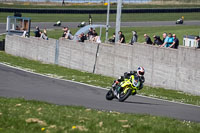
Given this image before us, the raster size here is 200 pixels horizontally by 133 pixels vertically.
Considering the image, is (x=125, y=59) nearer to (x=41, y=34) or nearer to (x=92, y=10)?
(x=41, y=34)

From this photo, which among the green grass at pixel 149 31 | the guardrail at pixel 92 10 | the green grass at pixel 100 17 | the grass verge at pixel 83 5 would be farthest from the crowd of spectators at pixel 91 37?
the guardrail at pixel 92 10

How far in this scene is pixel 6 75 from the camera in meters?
23.2

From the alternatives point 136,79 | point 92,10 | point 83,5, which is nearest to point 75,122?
point 136,79

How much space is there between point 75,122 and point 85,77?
549 inches

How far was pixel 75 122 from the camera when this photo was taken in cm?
1016

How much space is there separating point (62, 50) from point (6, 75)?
630cm

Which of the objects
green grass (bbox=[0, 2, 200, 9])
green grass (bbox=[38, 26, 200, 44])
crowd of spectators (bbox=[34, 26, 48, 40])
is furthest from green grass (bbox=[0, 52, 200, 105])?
green grass (bbox=[0, 2, 200, 9])

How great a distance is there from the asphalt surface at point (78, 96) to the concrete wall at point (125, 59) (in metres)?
3.29

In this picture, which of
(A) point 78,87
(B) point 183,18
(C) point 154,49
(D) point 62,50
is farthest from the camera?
(B) point 183,18

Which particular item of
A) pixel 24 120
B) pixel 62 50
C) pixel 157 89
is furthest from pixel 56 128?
pixel 62 50

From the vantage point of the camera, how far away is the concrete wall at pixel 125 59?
69.0 feet

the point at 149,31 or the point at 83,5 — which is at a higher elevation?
the point at 83,5

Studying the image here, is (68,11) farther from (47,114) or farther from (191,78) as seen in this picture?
(47,114)

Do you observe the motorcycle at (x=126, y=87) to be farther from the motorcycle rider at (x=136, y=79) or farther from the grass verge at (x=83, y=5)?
the grass verge at (x=83, y=5)
